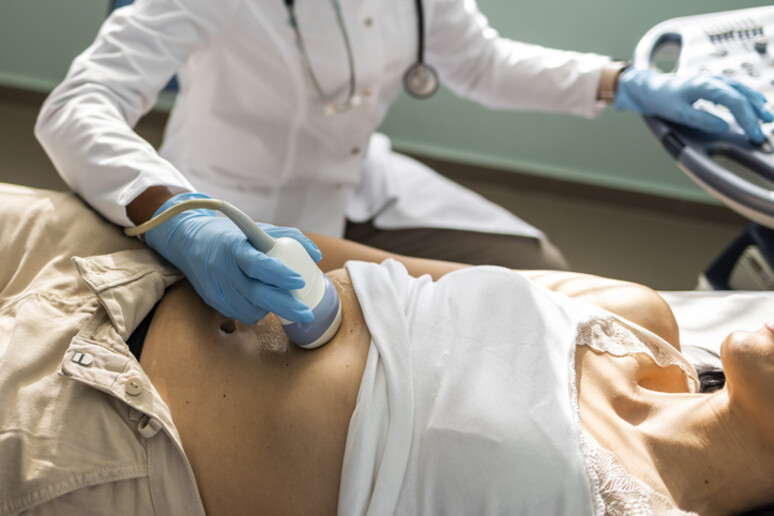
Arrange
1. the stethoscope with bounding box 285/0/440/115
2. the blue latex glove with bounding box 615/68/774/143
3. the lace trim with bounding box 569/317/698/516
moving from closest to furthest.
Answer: the lace trim with bounding box 569/317/698/516, the blue latex glove with bounding box 615/68/774/143, the stethoscope with bounding box 285/0/440/115

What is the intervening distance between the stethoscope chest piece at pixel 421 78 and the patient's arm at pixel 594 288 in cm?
46

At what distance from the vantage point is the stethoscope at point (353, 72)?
1.23 metres

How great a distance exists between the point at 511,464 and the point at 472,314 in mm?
214

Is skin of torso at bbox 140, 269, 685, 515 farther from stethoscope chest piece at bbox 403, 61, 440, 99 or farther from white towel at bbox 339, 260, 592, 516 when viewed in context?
stethoscope chest piece at bbox 403, 61, 440, 99

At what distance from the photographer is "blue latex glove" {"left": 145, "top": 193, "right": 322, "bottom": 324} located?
79 centimetres

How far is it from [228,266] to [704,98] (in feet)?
2.77

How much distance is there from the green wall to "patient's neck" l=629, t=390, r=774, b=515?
155 cm

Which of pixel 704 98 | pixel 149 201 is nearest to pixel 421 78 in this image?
pixel 704 98

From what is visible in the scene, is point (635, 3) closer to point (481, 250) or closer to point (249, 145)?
point (481, 250)

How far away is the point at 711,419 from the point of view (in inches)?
34.9

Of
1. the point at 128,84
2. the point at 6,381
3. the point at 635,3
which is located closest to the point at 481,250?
the point at 128,84

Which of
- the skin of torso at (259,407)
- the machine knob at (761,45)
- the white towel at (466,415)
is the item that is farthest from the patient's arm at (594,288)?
the machine knob at (761,45)

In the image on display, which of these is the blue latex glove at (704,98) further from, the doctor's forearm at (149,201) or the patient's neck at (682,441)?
the doctor's forearm at (149,201)

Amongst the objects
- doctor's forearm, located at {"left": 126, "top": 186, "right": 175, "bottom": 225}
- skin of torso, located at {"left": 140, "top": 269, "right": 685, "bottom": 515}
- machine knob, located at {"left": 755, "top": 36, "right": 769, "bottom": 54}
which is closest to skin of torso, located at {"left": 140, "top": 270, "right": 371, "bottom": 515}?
skin of torso, located at {"left": 140, "top": 269, "right": 685, "bottom": 515}
